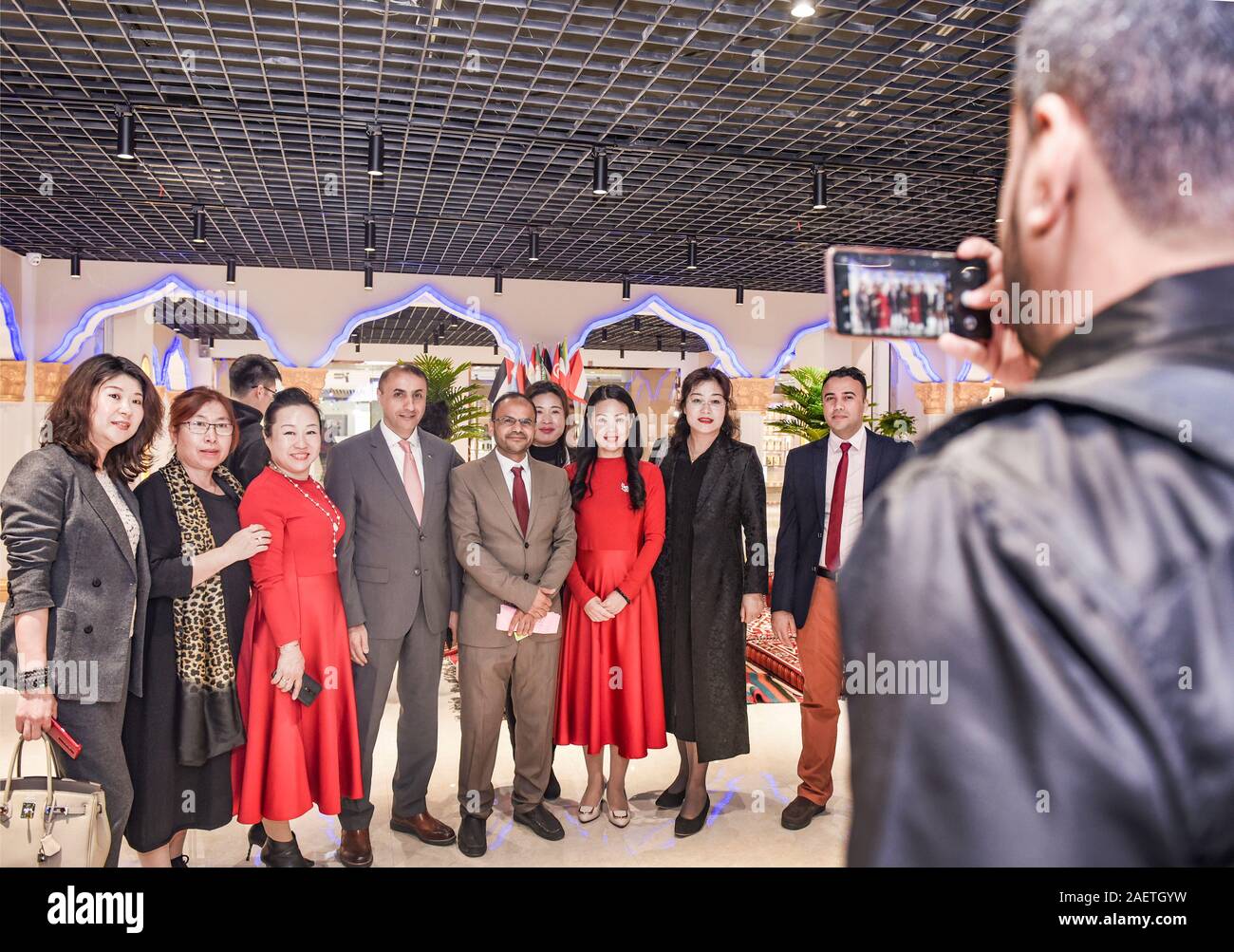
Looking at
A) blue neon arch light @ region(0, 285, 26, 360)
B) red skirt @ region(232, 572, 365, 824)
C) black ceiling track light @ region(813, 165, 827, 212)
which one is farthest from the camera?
blue neon arch light @ region(0, 285, 26, 360)

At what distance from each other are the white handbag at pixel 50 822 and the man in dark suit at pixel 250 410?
1437mm

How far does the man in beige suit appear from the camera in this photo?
3.03 m

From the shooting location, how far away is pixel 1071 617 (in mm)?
391

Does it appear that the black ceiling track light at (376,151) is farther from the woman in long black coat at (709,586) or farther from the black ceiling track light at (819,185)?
the black ceiling track light at (819,185)

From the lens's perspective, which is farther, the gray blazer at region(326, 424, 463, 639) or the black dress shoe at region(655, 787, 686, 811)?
the black dress shoe at region(655, 787, 686, 811)

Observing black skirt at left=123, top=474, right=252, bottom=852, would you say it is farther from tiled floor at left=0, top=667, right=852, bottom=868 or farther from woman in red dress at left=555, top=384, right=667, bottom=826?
woman in red dress at left=555, top=384, right=667, bottom=826

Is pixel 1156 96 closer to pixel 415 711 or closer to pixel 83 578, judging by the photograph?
pixel 83 578

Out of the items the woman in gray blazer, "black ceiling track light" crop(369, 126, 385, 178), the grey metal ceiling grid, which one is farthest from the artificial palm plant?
the woman in gray blazer

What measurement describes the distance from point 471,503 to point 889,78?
3.27 m

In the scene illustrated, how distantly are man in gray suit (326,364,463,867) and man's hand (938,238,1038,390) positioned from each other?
8.41ft

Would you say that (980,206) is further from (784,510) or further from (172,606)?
(172,606)

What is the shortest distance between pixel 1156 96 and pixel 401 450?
9.54 feet

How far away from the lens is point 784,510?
344 cm
